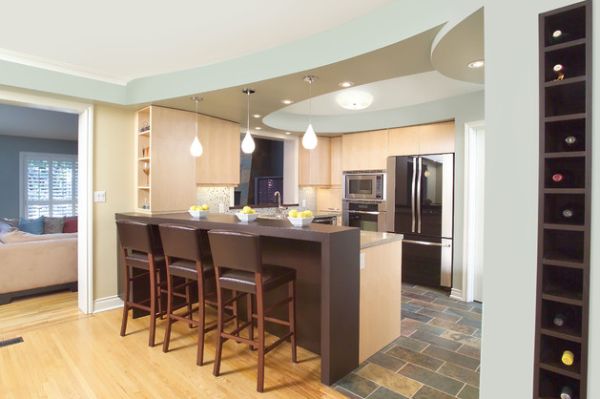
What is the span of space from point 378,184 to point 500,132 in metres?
3.50

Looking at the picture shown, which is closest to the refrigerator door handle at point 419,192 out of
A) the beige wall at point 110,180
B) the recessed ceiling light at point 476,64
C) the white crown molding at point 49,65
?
the recessed ceiling light at point 476,64

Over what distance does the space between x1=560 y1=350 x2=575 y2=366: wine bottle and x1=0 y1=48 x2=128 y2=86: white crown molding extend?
13.8 ft

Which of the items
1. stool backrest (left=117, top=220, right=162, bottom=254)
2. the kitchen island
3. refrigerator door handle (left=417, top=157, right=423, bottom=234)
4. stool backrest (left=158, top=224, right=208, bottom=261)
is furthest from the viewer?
refrigerator door handle (left=417, top=157, right=423, bottom=234)

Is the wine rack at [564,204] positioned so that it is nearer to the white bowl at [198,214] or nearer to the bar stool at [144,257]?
the white bowl at [198,214]

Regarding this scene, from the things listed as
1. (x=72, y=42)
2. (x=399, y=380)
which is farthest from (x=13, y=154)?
(x=399, y=380)

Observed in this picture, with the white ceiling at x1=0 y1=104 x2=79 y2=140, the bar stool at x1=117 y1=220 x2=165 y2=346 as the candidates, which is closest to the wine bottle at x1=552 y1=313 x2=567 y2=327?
the bar stool at x1=117 y1=220 x2=165 y2=346

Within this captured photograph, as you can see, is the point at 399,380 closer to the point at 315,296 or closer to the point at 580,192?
the point at 315,296

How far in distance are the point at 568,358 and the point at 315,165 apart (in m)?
4.75

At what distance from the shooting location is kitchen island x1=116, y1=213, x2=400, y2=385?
2.26 metres

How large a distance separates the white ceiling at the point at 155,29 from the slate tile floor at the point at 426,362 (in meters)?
2.50

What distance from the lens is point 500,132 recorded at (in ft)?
5.11

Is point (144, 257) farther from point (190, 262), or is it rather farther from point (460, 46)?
point (460, 46)

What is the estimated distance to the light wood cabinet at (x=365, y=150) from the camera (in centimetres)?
501

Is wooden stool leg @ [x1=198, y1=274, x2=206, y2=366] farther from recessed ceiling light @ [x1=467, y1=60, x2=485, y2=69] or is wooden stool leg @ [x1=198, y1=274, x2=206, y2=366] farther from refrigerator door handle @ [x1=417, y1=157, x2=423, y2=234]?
refrigerator door handle @ [x1=417, y1=157, x2=423, y2=234]
